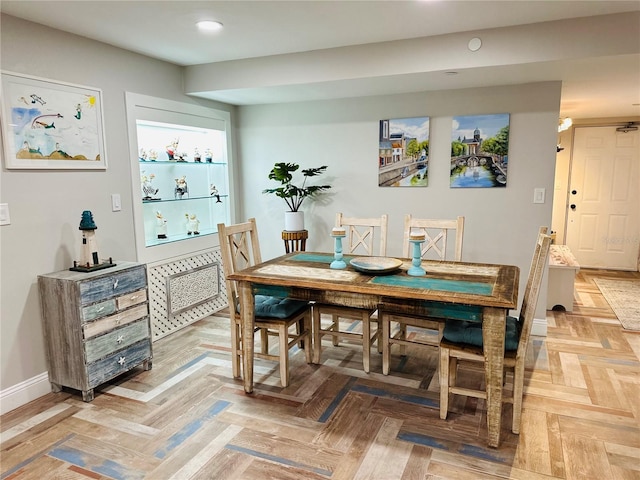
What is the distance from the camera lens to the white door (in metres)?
5.80

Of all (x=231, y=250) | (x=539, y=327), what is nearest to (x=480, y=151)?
(x=539, y=327)

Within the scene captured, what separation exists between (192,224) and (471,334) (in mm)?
2869

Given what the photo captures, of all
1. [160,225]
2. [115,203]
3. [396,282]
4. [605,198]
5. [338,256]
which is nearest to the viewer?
[396,282]

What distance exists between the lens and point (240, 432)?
2.32 metres

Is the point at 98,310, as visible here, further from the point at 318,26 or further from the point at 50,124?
the point at 318,26

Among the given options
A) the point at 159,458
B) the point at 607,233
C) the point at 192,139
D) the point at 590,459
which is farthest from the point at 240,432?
the point at 607,233

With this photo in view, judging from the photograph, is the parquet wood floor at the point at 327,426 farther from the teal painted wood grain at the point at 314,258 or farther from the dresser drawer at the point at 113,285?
the teal painted wood grain at the point at 314,258

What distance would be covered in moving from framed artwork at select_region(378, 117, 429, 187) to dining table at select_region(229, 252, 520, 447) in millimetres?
1317

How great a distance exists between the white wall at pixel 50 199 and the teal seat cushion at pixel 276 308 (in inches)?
49.1

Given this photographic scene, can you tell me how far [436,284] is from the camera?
2.38m

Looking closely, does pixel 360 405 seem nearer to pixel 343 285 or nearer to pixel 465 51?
pixel 343 285

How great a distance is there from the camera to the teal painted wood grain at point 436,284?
225cm

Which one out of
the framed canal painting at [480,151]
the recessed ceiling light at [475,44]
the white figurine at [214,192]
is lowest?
the white figurine at [214,192]

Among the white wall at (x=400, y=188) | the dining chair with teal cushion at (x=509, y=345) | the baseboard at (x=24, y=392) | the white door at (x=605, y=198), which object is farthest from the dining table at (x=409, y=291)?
the white door at (x=605, y=198)
